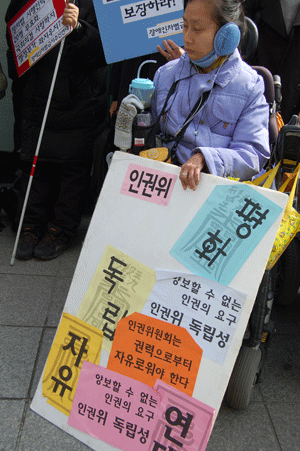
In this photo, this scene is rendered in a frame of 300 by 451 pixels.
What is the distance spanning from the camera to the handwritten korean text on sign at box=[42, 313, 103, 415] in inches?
71.2

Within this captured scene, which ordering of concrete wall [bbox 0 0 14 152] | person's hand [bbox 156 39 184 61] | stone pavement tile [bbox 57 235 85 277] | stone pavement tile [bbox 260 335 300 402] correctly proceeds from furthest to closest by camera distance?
concrete wall [bbox 0 0 14 152], stone pavement tile [bbox 57 235 85 277], person's hand [bbox 156 39 184 61], stone pavement tile [bbox 260 335 300 402]

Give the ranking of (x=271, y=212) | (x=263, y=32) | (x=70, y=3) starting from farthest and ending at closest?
1. (x=263, y=32)
2. (x=70, y=3)
3. (x=271, y=212)

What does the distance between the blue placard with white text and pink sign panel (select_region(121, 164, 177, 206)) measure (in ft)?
0.54

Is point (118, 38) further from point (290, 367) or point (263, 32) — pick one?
point (290, 367)

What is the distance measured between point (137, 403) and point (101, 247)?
0.65 m

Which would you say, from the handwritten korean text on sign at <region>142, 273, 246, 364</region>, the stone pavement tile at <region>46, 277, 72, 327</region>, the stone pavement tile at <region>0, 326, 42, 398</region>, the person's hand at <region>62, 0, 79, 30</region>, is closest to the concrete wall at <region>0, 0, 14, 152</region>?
the person's hand at <region>62, 0, 79, 30</region>

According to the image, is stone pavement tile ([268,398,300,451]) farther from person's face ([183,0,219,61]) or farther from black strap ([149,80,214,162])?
person's face ([183,0,219,61])

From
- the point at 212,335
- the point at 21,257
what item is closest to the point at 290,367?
the point at 212,335

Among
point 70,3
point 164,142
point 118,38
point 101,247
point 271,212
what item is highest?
point 70,3

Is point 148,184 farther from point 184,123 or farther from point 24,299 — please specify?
point 24,299

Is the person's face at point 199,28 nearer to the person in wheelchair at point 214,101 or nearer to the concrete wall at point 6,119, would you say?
the person in wheelchair at point 214,101

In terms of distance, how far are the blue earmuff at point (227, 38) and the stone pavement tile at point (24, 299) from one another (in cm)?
181

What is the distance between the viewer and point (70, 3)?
2.78 meters

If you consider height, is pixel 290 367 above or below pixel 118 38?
below
